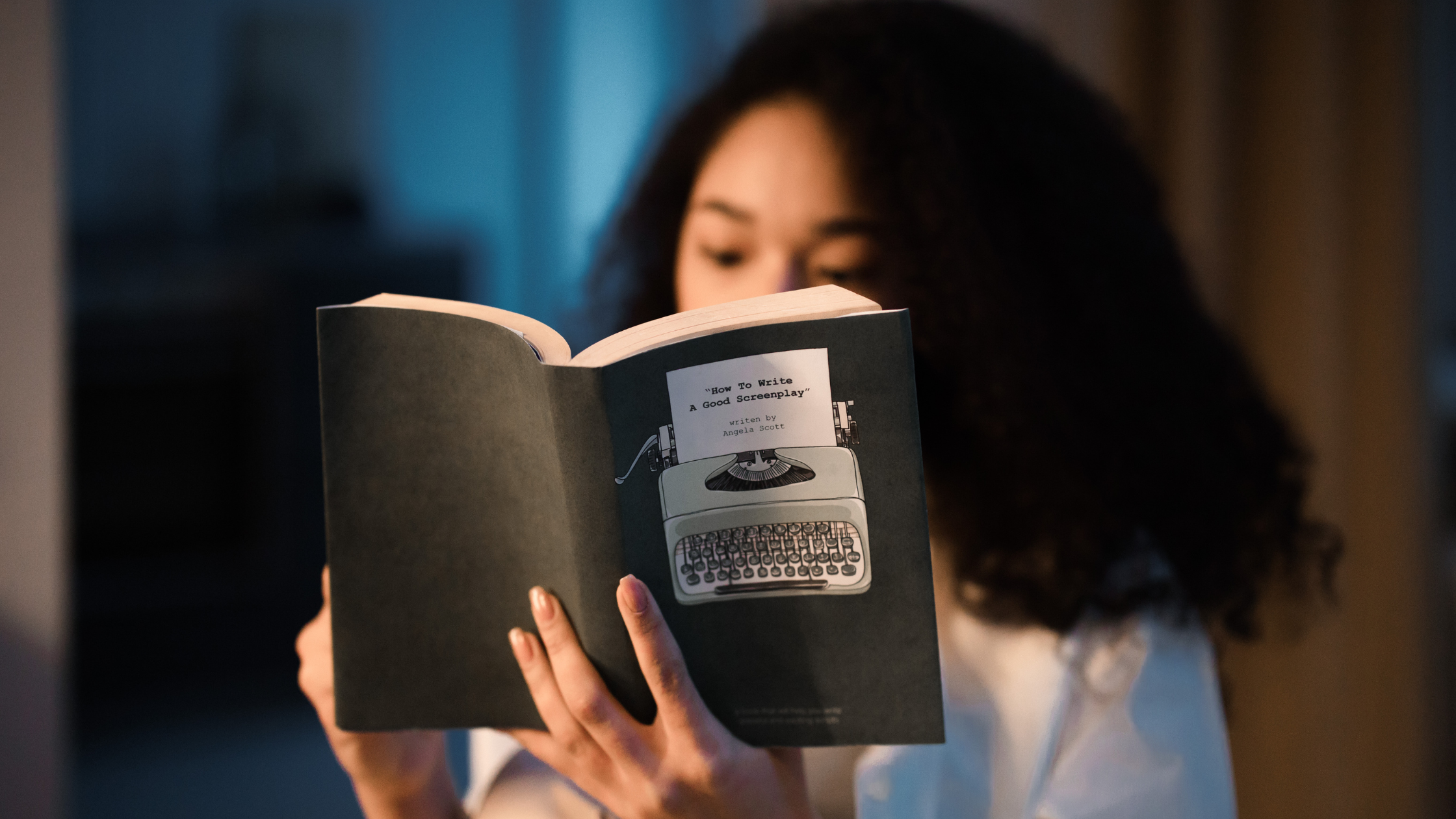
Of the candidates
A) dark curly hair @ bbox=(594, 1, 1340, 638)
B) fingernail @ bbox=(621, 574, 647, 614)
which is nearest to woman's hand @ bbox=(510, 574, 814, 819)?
fingernail @ bbox=(621, 574, 647, 614)

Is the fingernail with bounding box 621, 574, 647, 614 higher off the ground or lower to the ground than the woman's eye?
lower

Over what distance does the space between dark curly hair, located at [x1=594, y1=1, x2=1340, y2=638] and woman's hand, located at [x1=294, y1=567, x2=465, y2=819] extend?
501 mm

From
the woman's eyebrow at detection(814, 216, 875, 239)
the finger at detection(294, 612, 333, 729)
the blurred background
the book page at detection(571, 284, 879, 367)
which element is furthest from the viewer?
the blurred background

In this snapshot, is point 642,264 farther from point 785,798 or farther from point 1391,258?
point 1391,258

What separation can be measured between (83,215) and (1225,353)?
3168mm

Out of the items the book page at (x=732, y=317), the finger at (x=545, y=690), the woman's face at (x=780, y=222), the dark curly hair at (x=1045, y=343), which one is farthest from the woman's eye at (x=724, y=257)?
the finger at (x=545, y=690)

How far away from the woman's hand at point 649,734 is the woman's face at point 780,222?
37 centimetres

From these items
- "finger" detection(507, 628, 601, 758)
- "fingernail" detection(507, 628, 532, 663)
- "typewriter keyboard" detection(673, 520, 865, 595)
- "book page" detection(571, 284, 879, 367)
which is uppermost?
"book page" detection(571, 284, 879, 367)

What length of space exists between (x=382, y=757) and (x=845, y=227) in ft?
1.93

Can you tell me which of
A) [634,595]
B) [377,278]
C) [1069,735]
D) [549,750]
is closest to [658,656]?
[634,595]

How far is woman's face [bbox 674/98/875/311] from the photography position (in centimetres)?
83

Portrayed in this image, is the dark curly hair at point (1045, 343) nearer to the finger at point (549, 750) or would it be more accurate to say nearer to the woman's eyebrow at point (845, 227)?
the woman's eyebrow at point (845, 227)

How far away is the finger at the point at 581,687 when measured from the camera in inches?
22.5

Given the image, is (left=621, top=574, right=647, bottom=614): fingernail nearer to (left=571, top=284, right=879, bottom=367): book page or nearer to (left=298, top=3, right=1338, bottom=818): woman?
(left=571, top=284, right=879, bottom=367): book page
